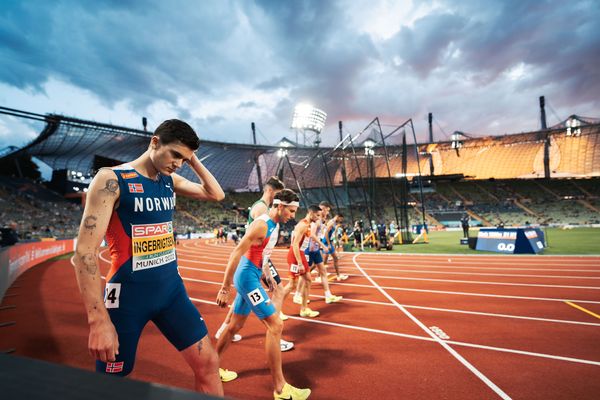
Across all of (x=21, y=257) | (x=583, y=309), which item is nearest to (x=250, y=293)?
(x=583, y=309)

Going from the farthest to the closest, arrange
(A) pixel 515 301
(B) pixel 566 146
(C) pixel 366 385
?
(B) pixel 566 146
(A) pixel 515 301
(C) pixel 366 385

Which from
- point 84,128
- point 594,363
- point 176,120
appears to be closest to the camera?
point 176,120

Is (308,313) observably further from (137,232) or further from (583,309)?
(583,309)

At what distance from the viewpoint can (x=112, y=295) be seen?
74.3 inches

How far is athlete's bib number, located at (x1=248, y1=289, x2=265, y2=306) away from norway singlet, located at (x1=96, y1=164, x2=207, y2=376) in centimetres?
109

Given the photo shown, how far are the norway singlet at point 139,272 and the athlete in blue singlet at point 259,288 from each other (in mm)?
806

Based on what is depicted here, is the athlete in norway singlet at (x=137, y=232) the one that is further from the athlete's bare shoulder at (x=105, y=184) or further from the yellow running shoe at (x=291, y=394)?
the yellow running shoe at (x=291, y=394)

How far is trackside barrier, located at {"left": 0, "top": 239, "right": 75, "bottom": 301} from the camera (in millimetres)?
8145

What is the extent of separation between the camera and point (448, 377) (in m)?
3.36

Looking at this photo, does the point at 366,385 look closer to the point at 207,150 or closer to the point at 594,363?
the point at 594,363

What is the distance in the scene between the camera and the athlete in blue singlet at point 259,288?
3.05 meters

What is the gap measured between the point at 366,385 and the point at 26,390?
3.38 m

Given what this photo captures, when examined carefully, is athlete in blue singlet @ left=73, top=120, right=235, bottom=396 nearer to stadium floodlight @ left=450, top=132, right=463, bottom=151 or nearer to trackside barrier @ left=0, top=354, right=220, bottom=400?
trackside barrier @ left=0, top=354, right=220, bottom=400

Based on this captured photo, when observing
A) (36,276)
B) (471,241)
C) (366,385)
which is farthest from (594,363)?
(36,276)
